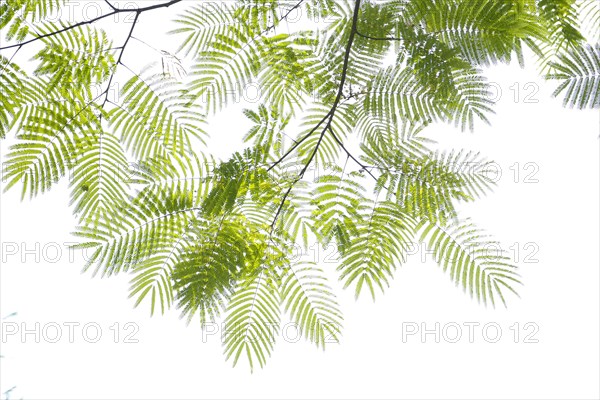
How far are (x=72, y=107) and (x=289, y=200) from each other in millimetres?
610

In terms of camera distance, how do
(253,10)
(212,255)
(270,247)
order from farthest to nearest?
(253,10)
(270,247)
(212,255)

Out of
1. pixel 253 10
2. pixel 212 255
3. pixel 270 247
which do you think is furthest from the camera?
pixel 253 10

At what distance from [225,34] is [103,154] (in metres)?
0.45

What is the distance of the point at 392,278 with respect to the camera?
155 cm

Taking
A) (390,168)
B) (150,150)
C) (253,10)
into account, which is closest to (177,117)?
(150,150)

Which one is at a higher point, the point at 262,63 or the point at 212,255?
the point at 262,63

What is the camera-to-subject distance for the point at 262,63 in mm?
1708

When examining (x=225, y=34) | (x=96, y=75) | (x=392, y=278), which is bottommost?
(x=392, y=278)

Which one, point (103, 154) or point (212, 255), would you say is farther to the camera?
point (103, 154)

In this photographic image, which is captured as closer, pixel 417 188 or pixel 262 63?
pixel 417 188

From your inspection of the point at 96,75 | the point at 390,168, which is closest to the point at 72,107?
the point at 96,75

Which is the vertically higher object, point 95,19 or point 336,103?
point 95,19

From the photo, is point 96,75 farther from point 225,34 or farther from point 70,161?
point 225,34

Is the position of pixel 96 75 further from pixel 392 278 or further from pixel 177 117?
pixel 392 278
